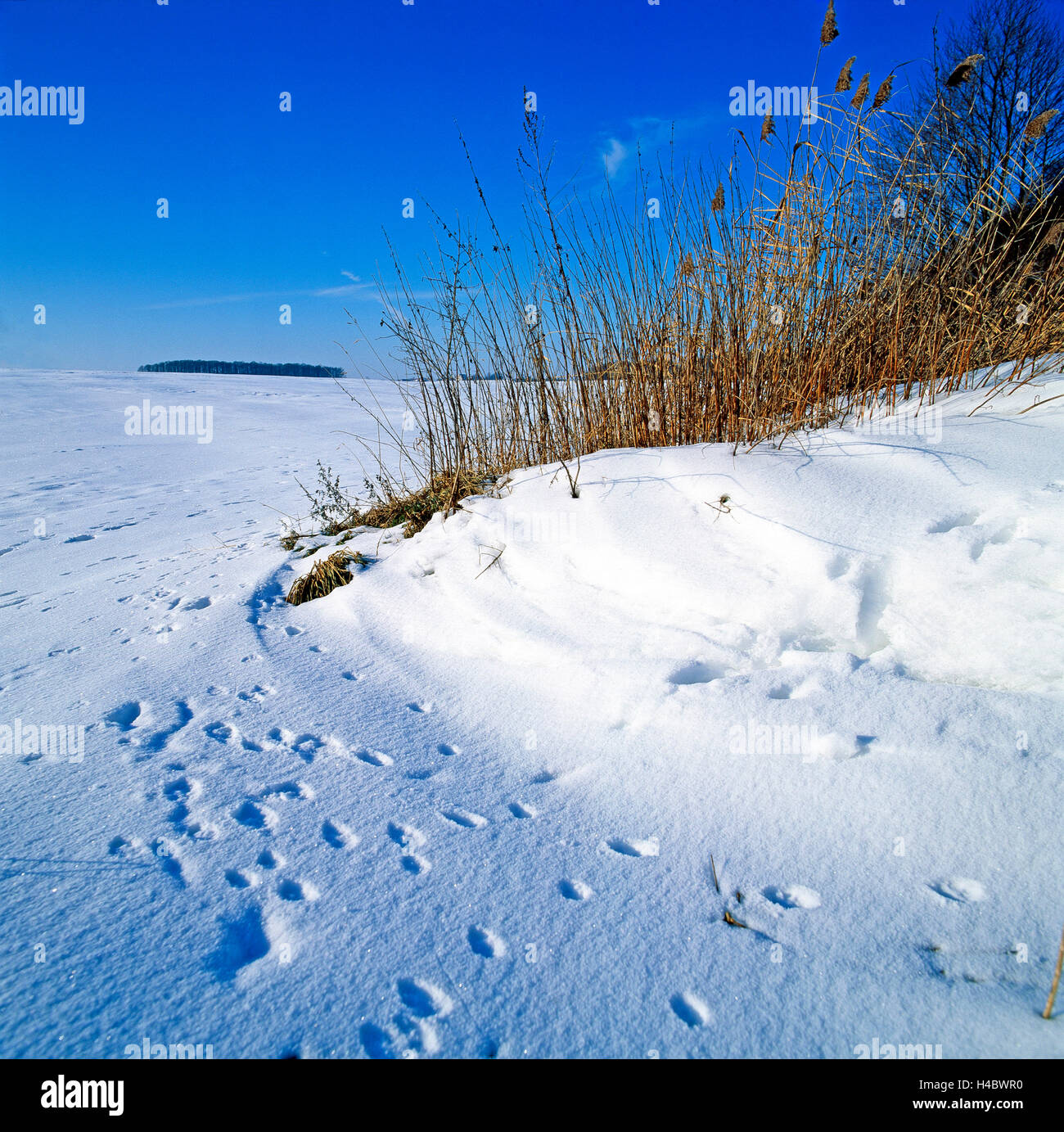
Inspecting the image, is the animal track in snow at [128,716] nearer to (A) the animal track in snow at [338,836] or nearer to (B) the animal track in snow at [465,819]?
(A) the animal track in snow at [338,836]

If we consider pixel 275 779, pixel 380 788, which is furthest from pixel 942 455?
pixel 275 779

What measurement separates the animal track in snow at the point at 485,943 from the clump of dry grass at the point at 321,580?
1.54 metres

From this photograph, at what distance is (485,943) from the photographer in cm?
85

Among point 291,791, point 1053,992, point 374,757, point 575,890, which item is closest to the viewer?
point 1053,992

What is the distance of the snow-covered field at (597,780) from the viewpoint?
2.51 ft

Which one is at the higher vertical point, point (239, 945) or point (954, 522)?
point (954, 522)

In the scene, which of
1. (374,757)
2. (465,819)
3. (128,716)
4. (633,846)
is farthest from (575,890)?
(128,716)

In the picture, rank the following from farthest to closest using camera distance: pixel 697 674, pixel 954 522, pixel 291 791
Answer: pixel 954 522 < pixel 697 674 < pixel 291 791

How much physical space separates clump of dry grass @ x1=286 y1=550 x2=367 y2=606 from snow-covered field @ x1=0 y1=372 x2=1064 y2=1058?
10 cm

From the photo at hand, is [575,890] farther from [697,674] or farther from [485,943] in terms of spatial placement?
[697,674]

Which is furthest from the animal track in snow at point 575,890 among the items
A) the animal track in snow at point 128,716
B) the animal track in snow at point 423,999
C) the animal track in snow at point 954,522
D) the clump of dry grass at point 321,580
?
the clump of dry grass at point 321,580

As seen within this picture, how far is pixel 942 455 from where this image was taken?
1.73 m

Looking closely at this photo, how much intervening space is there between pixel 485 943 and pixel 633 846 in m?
0.31
